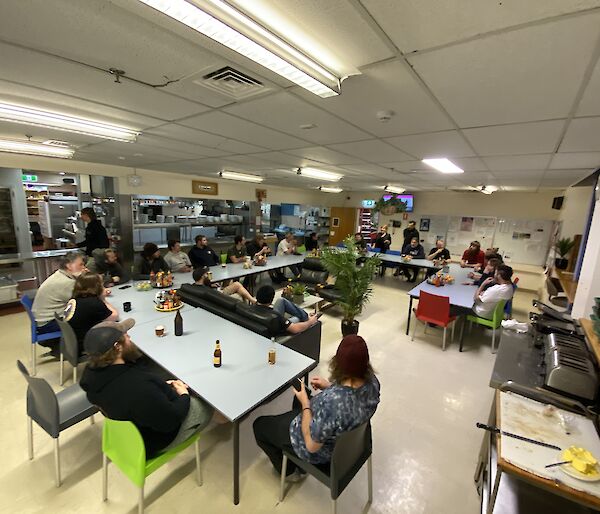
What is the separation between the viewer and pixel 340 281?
4.40m

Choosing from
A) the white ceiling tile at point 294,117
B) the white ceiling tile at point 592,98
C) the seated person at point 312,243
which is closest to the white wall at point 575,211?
the white ceiling tile at point 592,98

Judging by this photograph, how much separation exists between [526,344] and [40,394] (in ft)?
13.3

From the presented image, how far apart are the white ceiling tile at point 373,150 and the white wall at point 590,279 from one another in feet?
8.09

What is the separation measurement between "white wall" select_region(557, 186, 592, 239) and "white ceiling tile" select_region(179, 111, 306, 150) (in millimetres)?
6359

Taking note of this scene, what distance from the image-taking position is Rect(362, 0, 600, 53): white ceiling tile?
Result: 3.10ft

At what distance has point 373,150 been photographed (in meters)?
3.37

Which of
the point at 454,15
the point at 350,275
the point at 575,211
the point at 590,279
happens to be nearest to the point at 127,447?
the point at 454,15

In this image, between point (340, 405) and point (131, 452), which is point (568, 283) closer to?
point (340, 405)

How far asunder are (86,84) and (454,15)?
2.07m

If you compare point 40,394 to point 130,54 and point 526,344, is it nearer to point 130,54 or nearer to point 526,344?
point 130,54

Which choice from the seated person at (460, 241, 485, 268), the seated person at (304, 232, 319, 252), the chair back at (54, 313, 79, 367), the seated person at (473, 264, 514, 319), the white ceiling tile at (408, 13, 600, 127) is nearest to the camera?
the white ceiling tile at (408, 13, 600, 127)

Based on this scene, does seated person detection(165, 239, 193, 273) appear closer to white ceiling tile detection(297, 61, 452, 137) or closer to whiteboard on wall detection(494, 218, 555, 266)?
white ceiling tile detection(297, 61, 452, 137)

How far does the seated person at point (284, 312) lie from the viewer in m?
3.17

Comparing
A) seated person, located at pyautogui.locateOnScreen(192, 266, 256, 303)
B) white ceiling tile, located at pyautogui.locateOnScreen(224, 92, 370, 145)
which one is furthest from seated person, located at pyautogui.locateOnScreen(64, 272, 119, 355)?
white ceiling tile, located at pyautogui.locateOnScreen(224, 92, 370, 145)
